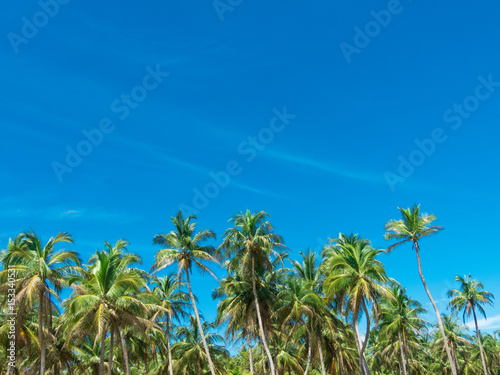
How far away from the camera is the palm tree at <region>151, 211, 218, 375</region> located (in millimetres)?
35219

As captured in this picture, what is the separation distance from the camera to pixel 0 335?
29703 mm

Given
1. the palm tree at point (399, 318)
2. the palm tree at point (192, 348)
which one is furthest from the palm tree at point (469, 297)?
the palm tree at point (192, 348)

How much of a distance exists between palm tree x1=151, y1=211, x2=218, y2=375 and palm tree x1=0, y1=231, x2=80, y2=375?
8036mm

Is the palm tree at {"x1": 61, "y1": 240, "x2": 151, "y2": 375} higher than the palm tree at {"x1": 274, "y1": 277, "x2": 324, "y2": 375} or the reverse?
the reverse

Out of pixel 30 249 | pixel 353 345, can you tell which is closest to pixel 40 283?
pixel 30 249

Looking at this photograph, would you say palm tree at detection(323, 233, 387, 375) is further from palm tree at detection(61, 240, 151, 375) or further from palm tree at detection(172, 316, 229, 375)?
palm tree at detection(172, 316, 229, 375)

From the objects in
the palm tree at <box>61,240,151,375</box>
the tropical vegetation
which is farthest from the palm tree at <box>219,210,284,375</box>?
the palm tree at <box>61,240,151,375</box>

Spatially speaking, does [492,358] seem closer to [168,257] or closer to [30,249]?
[168,257]

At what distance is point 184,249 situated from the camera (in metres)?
35.7

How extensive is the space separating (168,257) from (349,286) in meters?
14.5

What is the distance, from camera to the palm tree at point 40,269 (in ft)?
84.1

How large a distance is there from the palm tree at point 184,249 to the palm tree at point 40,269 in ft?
26.4

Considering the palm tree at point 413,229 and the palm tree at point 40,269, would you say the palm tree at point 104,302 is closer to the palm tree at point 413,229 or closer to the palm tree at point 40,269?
the palm tree at point 40,269

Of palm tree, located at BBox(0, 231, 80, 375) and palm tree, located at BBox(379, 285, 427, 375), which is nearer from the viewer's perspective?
palm tree, located at BBox(0, 231, 80, 375)
